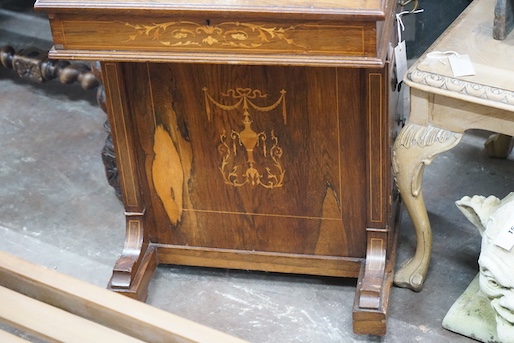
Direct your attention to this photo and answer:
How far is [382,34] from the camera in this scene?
217 centimetres

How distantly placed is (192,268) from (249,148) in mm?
525

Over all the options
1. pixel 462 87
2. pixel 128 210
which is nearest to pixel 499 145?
pixel 462 87

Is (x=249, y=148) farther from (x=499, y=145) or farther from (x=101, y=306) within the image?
(x=499, y=145)

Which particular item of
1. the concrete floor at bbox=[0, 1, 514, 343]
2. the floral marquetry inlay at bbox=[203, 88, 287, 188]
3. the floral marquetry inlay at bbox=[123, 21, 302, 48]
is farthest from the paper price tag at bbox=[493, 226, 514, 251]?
the floral marquetry inlay at bbox=[123, 21, 302, 48]

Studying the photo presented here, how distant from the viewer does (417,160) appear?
250cm

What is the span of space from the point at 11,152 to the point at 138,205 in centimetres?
92

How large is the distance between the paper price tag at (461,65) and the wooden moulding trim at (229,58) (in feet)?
1.15

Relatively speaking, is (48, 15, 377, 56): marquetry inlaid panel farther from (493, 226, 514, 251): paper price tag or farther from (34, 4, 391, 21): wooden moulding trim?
(493, 226, 514, 251): paper price tag

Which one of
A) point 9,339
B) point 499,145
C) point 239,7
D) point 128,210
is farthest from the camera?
point 499,145

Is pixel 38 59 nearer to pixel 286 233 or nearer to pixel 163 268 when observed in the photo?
pixel 163 268

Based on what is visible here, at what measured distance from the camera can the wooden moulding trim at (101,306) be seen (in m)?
1.92

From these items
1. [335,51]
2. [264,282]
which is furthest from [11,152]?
[335,51]

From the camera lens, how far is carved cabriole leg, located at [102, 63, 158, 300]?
8.32 feet

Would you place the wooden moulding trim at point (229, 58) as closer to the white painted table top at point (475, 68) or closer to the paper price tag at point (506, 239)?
the white painted table top at point (475, 68)
